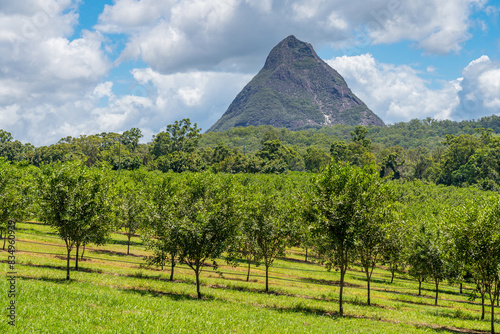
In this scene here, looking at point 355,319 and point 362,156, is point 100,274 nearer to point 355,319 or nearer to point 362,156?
point 355,319

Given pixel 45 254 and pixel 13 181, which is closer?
pixel 13 181

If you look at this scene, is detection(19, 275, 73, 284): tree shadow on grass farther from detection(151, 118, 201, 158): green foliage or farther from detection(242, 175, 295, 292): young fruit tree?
detection(151, 118, 201, 158): green foliage

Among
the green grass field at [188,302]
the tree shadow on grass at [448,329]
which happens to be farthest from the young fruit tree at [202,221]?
the tree shadow on grass at [448,329]

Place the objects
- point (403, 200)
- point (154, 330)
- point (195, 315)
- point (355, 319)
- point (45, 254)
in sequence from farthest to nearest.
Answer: point (403, 200) → point (45, 254) → point (355, 319) → point (195, 315) → point (154, 330)

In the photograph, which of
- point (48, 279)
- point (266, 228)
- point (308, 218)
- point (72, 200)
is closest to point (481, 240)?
point (308, 218)

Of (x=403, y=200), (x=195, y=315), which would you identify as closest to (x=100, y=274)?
→ (x=195, y=315)

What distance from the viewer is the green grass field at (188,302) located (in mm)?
18606

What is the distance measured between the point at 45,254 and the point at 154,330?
34562 millimetres

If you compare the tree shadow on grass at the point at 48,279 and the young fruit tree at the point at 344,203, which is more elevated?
the young fruit tree at the point at 344,203

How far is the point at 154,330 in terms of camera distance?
1750 cm

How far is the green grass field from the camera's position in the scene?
733 inches

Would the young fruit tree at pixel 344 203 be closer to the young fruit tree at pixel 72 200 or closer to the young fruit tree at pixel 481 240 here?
the young fruit tree at pixel 481 240

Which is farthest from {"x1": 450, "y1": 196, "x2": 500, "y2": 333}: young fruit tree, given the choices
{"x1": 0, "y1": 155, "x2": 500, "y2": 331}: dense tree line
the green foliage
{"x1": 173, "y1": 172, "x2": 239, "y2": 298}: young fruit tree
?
the green foliage

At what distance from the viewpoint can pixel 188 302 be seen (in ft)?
89.4
